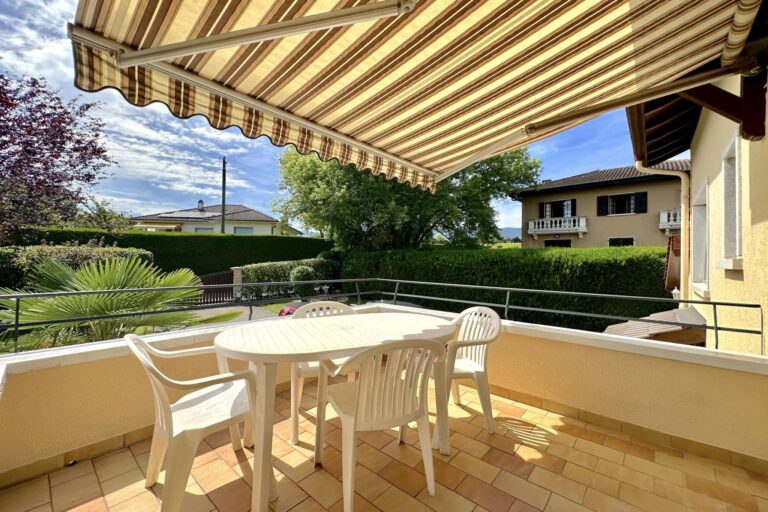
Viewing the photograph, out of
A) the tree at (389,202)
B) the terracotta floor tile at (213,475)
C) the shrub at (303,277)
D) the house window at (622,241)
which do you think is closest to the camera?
the terracotta floor tile at (213,475)

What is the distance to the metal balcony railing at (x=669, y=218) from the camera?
14.6 metres

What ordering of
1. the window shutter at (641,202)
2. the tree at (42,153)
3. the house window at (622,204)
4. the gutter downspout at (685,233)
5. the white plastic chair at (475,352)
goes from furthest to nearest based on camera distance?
1. the house window at (622,204)
2. the window shutter at (641,202)
3. the tree at (42,153)
4. the gutter downspout at (685,233)
5. the white plastic chair at (475,352)

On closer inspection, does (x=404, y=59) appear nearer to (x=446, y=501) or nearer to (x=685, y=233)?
(x=446, y=501)

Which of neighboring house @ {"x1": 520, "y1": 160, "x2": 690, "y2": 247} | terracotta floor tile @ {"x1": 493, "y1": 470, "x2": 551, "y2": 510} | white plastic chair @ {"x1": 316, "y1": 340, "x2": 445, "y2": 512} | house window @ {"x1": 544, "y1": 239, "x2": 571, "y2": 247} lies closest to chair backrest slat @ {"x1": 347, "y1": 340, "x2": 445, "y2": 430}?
white plastic chair @ {"x1": 316, "y1": 340, "x2": 445, "y2": 512}

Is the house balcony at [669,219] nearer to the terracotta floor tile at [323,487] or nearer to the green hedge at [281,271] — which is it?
the green hedge at [281,271]

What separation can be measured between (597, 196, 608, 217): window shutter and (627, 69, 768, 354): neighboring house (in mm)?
12776

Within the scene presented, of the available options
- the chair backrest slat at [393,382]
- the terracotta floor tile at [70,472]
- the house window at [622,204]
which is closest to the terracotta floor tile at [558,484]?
the chair backrest slat at [393,382]

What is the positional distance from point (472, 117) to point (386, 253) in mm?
9908

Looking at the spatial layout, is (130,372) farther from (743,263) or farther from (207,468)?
(743,263)

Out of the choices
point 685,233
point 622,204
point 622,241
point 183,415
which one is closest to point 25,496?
point 183,415

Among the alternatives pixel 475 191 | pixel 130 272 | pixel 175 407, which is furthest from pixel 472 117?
pixel 475 191

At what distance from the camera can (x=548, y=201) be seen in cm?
1883

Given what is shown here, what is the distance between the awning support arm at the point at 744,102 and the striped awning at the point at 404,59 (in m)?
0.24

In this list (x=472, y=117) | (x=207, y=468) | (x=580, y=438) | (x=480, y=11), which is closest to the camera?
(x=480, y=11)
